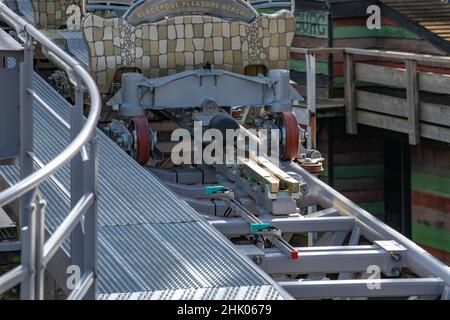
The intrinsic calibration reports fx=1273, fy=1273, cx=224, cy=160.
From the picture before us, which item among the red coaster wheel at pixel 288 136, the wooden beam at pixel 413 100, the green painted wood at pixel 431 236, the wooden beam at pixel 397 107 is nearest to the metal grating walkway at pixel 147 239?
the red coaster wheel at pixel 288 136

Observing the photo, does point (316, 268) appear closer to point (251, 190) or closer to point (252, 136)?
point (251, 190)

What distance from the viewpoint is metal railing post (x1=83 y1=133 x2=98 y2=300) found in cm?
441

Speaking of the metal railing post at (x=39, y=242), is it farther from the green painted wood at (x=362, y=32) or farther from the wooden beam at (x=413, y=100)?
the green painted wood at (x=362, y=32)

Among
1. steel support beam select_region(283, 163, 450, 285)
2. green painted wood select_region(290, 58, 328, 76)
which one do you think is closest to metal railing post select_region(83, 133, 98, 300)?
steel support beam select_region(283, 163, 450, 285)

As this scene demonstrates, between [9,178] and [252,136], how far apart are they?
2.32 meters

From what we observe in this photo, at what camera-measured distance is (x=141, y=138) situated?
805 centimetres

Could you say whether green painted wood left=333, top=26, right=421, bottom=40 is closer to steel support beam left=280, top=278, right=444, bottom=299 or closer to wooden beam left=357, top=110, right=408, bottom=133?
wooden beam left=357, top=110, right=408, bottom=133

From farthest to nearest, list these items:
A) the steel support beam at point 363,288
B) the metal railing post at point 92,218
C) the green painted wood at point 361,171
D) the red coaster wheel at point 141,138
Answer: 1. the green painted wood at point 361,171
2. the red coaster wheel at point 141,138
3. the steel support beam at point 363,288
4. the metal railing post at point 92,218

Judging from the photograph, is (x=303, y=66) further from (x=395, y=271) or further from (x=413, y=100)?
(x=395, y=271)

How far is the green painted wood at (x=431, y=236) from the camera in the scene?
11.2m

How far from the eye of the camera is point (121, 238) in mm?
5977

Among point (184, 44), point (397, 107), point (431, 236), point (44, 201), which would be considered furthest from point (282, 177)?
point (397, 107)

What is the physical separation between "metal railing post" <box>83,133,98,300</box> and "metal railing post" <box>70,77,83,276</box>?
0.43 m
